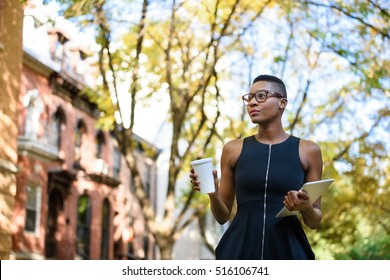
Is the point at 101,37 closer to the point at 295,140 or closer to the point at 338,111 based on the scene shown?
the point at 338,111

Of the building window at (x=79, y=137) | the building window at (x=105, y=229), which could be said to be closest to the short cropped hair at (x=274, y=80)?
the building window at (x=79, y=137)

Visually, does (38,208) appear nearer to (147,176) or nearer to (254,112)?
(147,176)

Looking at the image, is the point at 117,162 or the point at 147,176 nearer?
the point at 117,162

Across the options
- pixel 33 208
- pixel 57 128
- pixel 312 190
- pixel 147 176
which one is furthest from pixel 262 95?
pixel 147 176

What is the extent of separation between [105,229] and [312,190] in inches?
1366

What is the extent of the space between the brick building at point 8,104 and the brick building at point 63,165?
740 centimetres

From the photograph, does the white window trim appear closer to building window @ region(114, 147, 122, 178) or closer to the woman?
building window @ region(114, 147, 122, 178)

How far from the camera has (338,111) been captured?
24.4 meters

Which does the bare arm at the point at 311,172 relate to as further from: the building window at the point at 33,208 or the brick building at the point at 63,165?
the building window at the point at 33,208

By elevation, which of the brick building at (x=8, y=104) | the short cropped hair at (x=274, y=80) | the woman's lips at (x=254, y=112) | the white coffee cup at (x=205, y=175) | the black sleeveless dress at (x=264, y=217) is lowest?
the black sleeveless dress at (x=264, y=217)

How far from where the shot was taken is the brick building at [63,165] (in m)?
28.2

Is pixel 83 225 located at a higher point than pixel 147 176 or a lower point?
lower

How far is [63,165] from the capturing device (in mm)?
32031

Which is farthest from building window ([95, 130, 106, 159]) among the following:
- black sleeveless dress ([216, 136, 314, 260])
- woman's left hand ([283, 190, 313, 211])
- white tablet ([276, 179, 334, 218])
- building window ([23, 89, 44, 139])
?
woman's left hand ([283, 190, 313, 211])
